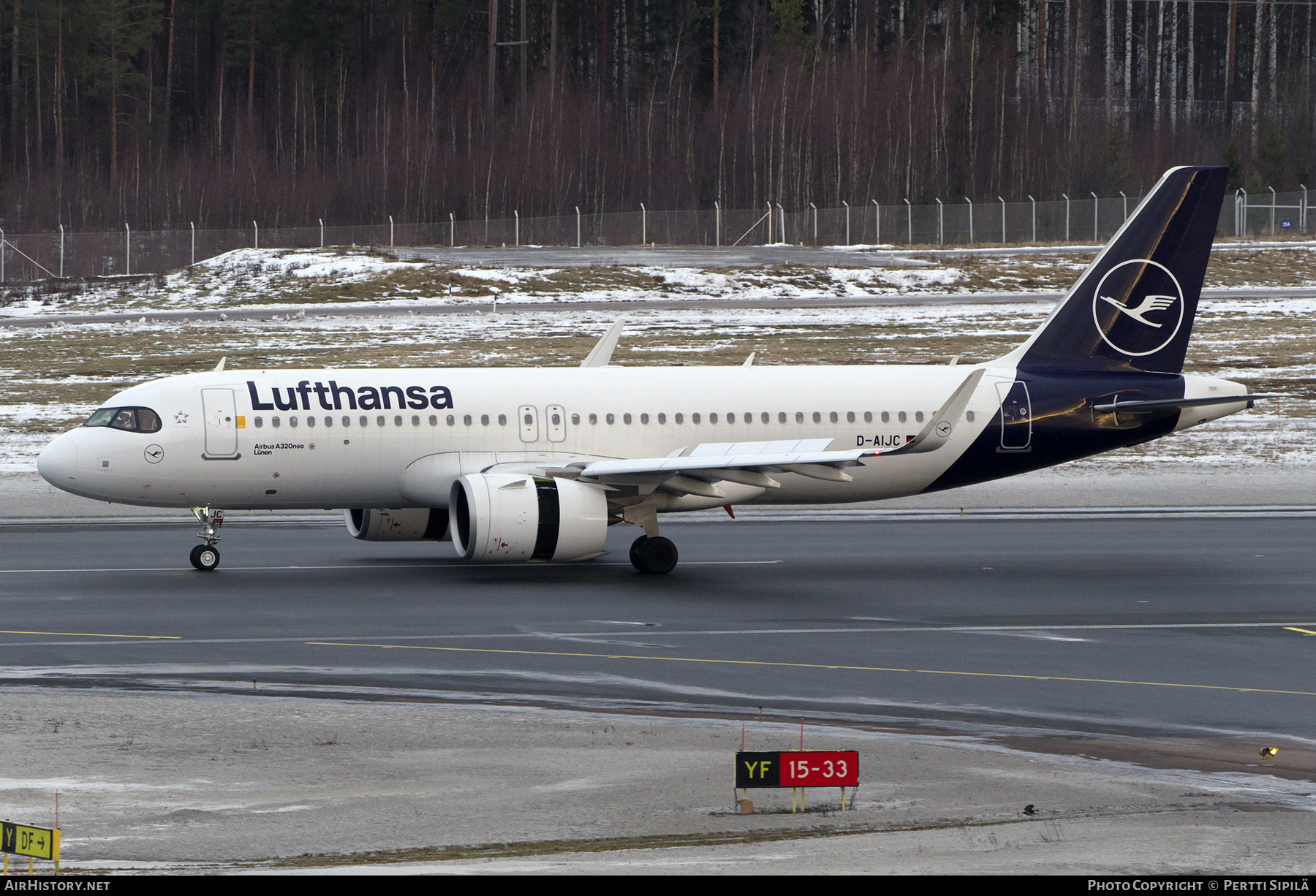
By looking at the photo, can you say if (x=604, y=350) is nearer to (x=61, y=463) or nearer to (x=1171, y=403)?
(x=61, y=463)

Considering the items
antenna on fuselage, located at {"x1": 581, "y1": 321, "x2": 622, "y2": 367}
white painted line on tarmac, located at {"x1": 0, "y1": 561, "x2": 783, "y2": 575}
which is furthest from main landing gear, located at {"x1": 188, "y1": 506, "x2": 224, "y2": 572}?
antenna on fuselage, located at {"x1": 581, "y1": 321, "x2": 622, "y2": 367}

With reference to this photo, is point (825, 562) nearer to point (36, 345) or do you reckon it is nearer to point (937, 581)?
point (937, 581)

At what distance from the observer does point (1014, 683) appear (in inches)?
718

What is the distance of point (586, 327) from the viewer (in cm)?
5947

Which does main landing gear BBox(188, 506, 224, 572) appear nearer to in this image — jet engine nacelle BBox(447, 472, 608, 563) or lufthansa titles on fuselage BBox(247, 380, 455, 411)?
→ lufthansa titles on fuselage BBox(247, 380, 455, 411)

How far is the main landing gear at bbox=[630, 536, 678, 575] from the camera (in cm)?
2628

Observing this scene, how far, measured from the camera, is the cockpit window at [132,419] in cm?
2662

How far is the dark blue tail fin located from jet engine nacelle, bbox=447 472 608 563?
9221mm

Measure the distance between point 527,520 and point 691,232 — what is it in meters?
69.1

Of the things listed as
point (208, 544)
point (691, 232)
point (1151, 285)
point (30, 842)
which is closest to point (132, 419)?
point (208, 544)

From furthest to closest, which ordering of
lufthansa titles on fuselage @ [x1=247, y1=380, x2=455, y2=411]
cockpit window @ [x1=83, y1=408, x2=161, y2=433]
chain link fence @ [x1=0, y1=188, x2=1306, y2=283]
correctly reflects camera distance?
chain link fence @ [x1=0, y1=188, x2=1306, y2=283] < lufthansa titles on fuselage @ [x1=247, y1=380, x2=455, y2=411] < cockpit window @ [x1=83, y1=408, x2=161, y2=433]

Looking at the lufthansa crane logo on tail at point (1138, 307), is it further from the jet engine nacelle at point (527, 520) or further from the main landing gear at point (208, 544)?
the main landing gear at point (208, 544)

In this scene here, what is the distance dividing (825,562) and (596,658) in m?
9.21
